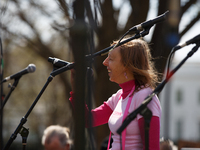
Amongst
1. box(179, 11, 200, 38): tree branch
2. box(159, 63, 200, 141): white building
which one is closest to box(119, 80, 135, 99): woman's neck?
box(179, 11, 200, 38): tree branch

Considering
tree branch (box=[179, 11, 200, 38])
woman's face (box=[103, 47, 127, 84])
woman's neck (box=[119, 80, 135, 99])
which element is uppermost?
tree branch (box=[179, 11, 200, 38])

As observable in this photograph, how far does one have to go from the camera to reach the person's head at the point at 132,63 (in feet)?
6.08

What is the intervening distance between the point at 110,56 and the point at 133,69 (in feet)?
0.59

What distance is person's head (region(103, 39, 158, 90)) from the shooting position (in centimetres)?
185

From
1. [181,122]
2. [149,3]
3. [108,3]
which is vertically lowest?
[181,122]

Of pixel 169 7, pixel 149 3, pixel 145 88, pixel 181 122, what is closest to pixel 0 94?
pixel 145 88

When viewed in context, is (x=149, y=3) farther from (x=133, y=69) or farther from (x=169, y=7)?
(x=133, y=69)

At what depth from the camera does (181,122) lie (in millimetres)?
32094

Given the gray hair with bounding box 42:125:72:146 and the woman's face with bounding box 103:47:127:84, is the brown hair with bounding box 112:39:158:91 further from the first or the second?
the gray hair with bounding box 42:125:72:146

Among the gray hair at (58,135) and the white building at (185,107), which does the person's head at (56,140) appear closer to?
the gray hair at (58,135)

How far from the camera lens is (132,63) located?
73.0 inches

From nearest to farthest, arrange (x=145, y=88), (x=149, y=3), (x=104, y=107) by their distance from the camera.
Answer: (x=145, y=88), (x=104, y=107), (x=149, y=3)

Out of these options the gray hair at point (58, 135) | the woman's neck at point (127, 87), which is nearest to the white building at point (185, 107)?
the gray hair at point (58, 135)

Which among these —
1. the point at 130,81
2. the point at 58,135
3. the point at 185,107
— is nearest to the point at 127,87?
the point at 130,81
